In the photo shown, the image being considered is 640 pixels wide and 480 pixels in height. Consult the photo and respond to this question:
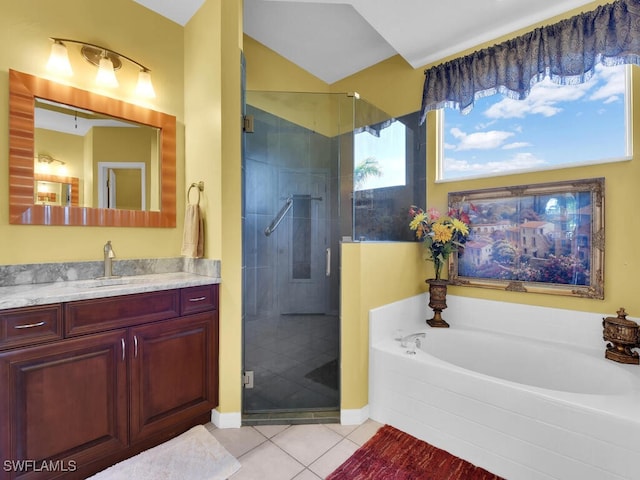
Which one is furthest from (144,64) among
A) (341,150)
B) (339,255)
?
(339,255)

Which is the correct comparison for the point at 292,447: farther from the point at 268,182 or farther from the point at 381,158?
the point at 381,158

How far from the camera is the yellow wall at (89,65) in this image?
162 cm

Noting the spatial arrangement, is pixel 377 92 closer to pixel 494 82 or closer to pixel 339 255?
pixel 494 82

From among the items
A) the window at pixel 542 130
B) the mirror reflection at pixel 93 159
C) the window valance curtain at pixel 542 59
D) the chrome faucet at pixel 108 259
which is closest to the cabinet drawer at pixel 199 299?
the chrome faucet at pixel 108 259

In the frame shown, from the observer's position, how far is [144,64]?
212 cm

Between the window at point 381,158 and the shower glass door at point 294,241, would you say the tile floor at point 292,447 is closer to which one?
the shower glass door at point 294,241

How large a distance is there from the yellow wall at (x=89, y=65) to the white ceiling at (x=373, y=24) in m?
0.20

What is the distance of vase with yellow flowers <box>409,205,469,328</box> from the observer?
2422 millimetres

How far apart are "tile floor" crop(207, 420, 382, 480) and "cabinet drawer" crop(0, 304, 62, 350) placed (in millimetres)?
1137

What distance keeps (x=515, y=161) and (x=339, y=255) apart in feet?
5.37

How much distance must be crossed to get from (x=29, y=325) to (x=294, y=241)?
1547 millimetres

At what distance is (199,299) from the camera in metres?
1.88

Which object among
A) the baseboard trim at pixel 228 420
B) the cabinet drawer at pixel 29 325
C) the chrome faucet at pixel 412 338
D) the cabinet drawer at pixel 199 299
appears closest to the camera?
the cabinet drawer at pixel 29 325

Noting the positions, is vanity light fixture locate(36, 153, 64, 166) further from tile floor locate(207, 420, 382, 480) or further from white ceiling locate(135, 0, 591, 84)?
tile floor locate(207, 420, 382, 480)
